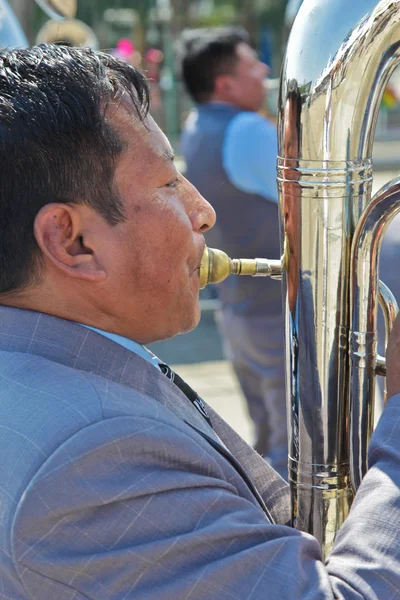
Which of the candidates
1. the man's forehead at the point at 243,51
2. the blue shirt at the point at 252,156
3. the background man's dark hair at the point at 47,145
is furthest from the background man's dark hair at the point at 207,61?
the background man's dark hair at the point at 47,145

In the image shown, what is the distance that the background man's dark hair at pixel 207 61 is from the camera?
11.9 feet

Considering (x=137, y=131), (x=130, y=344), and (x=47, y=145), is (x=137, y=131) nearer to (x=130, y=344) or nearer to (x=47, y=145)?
(x=47, y=145)

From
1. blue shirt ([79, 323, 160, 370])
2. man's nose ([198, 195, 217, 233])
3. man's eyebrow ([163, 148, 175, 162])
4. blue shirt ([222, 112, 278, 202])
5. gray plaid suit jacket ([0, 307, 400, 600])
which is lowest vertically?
gray plaid suit jacket ([0, 307, 400, 600])

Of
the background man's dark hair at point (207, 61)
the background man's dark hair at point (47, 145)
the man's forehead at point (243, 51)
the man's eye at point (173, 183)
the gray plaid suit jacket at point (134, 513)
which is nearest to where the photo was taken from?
the gray plaid suit jacket at point (134, 513)

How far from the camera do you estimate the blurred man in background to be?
3.25 metres

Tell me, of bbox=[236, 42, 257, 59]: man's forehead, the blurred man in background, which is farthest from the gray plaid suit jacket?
bbox=[236, 42, 257, 59]: man's forehead

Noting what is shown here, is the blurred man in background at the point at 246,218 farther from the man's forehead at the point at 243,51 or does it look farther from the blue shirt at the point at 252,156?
the man's forehead at the point at 243,51

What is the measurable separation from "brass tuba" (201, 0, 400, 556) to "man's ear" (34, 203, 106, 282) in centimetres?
19

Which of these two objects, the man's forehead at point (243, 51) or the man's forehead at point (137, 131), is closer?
the man's forehead at point (137, 131)

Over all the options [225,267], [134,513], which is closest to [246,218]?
[225,267]

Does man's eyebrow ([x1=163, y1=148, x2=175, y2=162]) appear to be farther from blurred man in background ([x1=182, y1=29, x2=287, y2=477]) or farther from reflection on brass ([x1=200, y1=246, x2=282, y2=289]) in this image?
blurred man in background ([x1=182, y1=29, x2=287, y2=477])

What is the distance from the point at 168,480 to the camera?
0.96m

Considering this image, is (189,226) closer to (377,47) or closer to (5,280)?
(5,280)

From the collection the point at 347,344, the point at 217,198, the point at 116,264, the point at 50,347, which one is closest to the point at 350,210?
the point at 347,344
